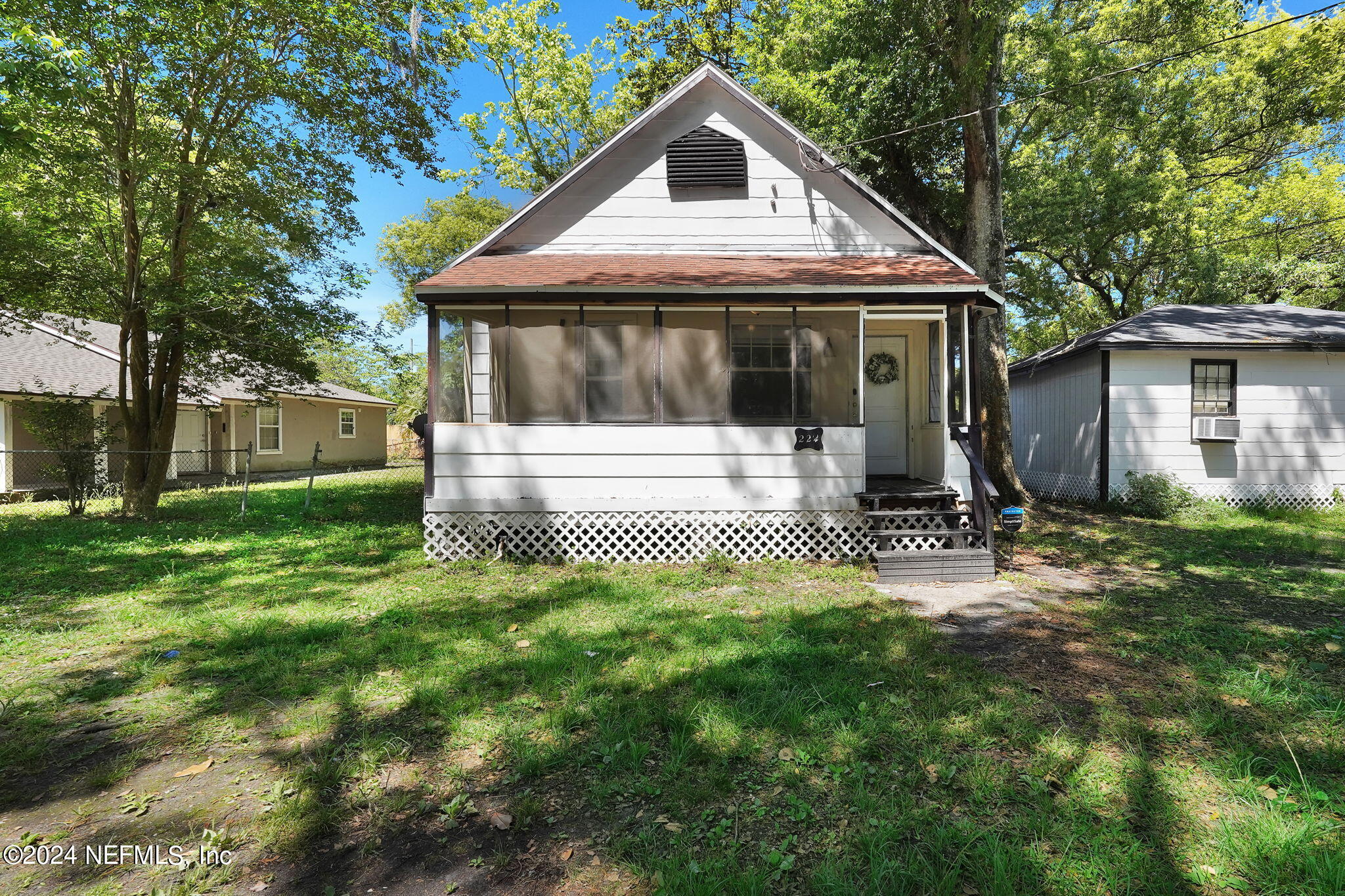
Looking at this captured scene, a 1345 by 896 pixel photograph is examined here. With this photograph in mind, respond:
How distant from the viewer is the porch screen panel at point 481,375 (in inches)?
306

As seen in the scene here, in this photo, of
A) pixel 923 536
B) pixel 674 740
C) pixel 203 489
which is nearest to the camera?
pixel 674 740

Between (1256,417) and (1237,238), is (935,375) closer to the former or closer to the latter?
(1256,417)

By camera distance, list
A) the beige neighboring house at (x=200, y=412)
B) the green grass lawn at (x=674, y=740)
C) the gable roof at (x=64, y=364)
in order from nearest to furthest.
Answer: the green grass lawn at (x=674, y=740), the gable roof at (x=64, y=364), the beige neighboring house at (x=200, y=412)

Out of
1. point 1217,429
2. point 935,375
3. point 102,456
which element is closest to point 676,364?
point 935,375

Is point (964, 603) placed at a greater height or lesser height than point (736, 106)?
lesser

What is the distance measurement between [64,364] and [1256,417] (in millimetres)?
27448

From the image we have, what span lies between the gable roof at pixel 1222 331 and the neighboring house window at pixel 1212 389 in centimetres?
44

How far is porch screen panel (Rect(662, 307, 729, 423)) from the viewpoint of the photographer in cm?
736

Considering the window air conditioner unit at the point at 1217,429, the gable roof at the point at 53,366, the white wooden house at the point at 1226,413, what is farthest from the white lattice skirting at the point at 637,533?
the gable roof at the point at 53,366

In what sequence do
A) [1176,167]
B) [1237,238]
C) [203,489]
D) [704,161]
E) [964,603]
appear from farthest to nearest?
[1237,238] → [1176,167] → [203,489] → [704,161] → [964,603]

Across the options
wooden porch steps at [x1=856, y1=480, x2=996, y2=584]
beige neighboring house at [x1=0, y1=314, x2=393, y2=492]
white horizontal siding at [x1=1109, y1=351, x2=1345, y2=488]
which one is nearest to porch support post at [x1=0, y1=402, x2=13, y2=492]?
beige neighboring house at [x1=0, y1=314, x2=393, y2=492]

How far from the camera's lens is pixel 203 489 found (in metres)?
15.2

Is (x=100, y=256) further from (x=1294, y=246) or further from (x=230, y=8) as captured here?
(x=1294, y=246)

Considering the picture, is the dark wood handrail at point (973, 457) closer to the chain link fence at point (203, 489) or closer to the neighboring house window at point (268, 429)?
the chain link fence at point (203, 489)
